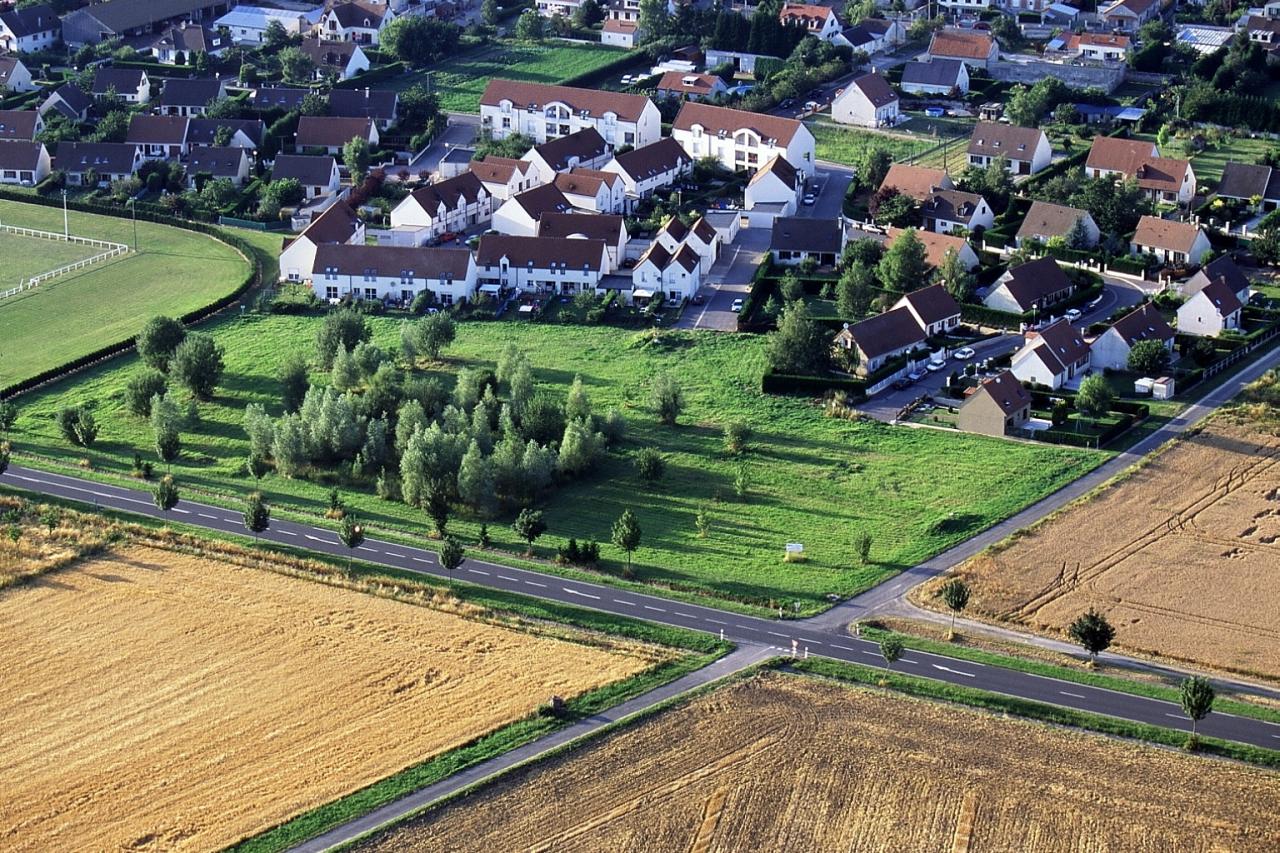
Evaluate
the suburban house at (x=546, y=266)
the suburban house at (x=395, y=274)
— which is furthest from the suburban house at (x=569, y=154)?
the suburban house at (x=395, y=274)

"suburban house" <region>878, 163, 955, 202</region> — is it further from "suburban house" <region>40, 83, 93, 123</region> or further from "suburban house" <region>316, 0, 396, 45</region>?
"suburban house" <region>40, 83, 93, 123</region>

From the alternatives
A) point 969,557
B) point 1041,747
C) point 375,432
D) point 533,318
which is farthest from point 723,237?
point 1041,747

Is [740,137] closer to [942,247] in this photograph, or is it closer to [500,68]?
[942,247]

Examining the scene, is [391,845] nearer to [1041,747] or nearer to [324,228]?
[1041,747]

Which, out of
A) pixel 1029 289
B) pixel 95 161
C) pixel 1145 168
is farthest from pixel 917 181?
pixel 95 161

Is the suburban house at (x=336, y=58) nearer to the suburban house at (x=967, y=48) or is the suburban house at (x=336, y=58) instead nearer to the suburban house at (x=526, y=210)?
the suburban house at (x=526, y=210)

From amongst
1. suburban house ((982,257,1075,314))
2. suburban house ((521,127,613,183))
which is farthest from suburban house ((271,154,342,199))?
suburban house ((982,257,1075,314))

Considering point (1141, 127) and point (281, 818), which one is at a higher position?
point (1141, 127)
